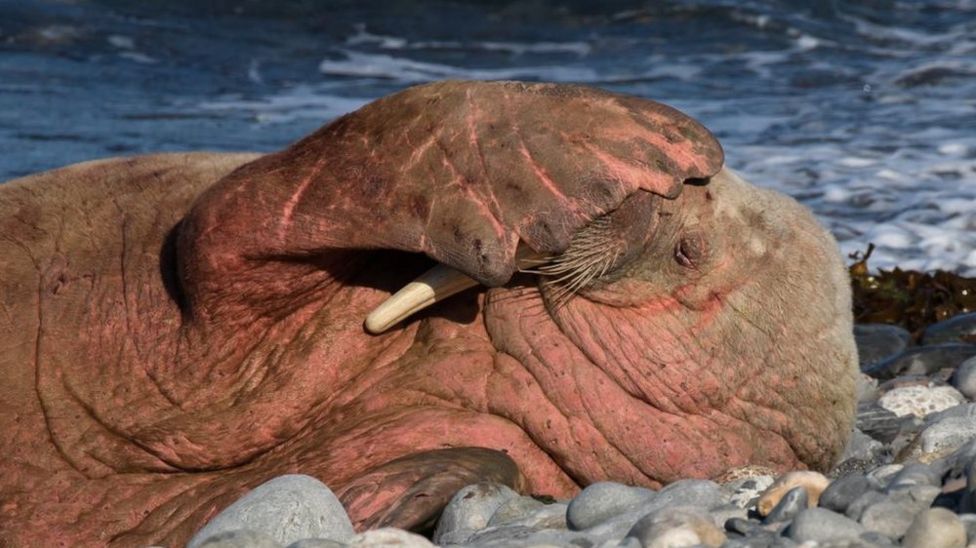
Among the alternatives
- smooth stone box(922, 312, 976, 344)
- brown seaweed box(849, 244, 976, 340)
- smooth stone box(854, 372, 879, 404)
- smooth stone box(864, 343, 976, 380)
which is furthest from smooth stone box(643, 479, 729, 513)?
brown seaweed box(849, 244, 976, 340)

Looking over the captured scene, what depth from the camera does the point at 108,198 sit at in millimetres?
5746

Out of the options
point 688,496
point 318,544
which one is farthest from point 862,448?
point 318,544

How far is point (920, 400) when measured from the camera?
6547mm

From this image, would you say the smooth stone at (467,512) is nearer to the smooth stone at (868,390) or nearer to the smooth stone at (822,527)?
the smooth stone at (822,527)

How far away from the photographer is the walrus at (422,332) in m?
4.88

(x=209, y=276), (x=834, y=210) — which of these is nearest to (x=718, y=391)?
(x=209, y=276)

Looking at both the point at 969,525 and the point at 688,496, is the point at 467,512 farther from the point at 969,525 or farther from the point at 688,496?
the point at 969,525

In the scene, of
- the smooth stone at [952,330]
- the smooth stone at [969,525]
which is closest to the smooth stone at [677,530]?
the smooth stone at [969,525]

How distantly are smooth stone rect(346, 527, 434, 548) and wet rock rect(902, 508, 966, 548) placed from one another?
1157 mm

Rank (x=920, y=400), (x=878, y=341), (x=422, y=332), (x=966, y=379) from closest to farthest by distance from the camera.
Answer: (x=422, y=332) < (x=920, y=400) < (x=966, y=379) < (x=878, y=341)

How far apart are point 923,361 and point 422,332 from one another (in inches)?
122

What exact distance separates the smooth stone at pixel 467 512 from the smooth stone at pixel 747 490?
0.68m

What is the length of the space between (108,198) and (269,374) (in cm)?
97

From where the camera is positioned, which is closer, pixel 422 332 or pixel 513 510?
pixel 513 510
